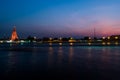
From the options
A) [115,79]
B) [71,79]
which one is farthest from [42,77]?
[115,79]

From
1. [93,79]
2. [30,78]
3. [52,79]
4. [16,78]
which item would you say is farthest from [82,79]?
[16,78]

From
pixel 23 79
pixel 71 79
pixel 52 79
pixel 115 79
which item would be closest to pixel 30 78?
pixel 23 79

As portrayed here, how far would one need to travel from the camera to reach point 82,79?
15742mm

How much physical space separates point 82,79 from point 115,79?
2214mm

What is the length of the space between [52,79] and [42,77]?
100cm

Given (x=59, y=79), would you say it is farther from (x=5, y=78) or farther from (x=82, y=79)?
(x=5, y=78)

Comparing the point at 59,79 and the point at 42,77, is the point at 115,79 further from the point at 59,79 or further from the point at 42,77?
the point at 42,77

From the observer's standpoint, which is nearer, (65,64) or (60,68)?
(60,68)

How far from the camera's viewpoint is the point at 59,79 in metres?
15.7

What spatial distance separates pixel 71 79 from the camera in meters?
15.8

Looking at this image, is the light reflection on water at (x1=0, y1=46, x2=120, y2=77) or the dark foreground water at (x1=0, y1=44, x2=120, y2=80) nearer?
the dark foreground water at (x1=0, y1=44, x2=120, y2=80)

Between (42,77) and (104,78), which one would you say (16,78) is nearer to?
(42,77)

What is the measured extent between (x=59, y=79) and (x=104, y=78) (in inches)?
124

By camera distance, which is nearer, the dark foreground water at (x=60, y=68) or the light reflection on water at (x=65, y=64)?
the dark foreground water at (x=60, y=68)
